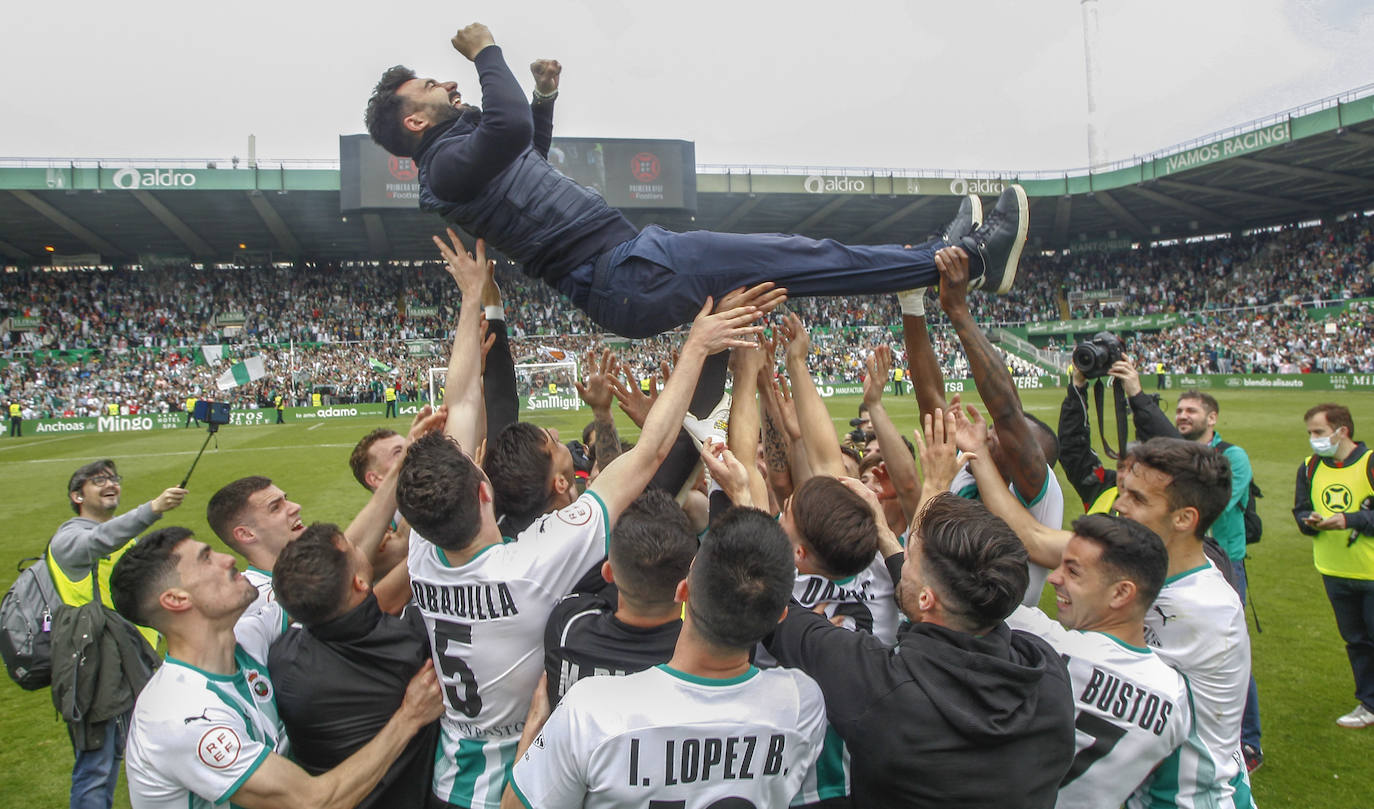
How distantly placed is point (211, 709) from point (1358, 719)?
620cm

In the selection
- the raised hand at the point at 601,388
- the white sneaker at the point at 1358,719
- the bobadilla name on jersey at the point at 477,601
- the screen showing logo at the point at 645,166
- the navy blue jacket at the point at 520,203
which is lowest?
the white sneaker at the point at 1358,719

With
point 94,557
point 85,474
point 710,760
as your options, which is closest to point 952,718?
point 710,760

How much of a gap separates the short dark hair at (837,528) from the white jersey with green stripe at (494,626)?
0.62 meters

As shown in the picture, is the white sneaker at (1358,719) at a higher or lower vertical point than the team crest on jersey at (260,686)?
lower

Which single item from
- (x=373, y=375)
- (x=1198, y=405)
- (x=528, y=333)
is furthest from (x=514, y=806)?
(x=528, y=333)

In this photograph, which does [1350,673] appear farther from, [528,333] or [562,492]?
[528,333]

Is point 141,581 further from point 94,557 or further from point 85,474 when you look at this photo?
point 85,474

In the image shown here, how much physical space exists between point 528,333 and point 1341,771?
38.1 metres

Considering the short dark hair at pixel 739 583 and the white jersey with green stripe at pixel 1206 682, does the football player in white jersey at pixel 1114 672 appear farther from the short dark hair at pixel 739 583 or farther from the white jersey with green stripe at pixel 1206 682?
the short dark hair at pixel 739 583

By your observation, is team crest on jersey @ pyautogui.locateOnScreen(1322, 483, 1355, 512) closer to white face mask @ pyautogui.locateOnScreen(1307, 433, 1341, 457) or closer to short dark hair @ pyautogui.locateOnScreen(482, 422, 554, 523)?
white face mask @ pyautogui.locateOnScreen(1307, 433, 1341, 457)

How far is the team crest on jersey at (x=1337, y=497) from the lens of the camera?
17.9ft

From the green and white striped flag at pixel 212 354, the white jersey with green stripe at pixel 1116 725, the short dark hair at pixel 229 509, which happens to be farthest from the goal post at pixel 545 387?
the white jersey with green stripe at pixel 1116 725

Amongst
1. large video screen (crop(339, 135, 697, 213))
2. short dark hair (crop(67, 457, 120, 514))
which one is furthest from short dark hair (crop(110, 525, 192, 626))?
large video screen (crop(339, 135, 697, 213))

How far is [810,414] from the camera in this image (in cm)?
345
